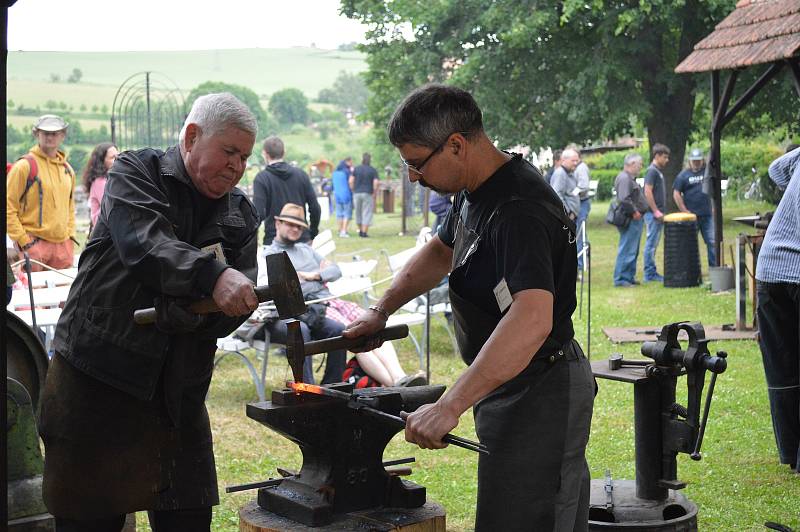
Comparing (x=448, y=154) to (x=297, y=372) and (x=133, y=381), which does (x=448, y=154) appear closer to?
(x=297, y=372)

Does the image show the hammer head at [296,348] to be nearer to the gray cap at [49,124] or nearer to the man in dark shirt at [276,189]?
the gray cap at [49,124]

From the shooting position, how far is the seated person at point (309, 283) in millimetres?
7164

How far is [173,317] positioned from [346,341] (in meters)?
0.65

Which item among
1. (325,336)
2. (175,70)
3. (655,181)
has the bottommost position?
(325,336)

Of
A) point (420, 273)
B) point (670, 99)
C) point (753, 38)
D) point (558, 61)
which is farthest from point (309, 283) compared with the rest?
point (670, 99)

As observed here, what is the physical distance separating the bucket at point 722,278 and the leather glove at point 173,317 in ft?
33.9

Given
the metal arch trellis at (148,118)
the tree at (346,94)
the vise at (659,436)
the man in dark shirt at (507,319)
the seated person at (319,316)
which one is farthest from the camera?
the tree at (346,94)

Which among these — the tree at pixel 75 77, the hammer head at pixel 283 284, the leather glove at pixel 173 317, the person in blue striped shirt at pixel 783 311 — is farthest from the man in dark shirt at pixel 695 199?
the tree at pixel 75 77

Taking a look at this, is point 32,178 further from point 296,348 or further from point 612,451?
point 296,348

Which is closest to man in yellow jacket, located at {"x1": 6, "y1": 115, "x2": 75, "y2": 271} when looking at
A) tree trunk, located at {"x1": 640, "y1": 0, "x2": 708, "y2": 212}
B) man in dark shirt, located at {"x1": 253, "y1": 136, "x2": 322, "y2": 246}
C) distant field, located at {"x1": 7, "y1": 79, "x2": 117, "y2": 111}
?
man in dark shirt, located at {"x1": 253, "y1": 136, "x2": 322, "y2": 246}

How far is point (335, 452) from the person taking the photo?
295cm

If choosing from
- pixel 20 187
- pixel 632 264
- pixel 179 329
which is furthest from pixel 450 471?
pixel 632 264

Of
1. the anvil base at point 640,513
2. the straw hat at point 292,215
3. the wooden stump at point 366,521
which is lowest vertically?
the anvil base at point 640,513

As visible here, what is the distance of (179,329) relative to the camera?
2721 millimetres
